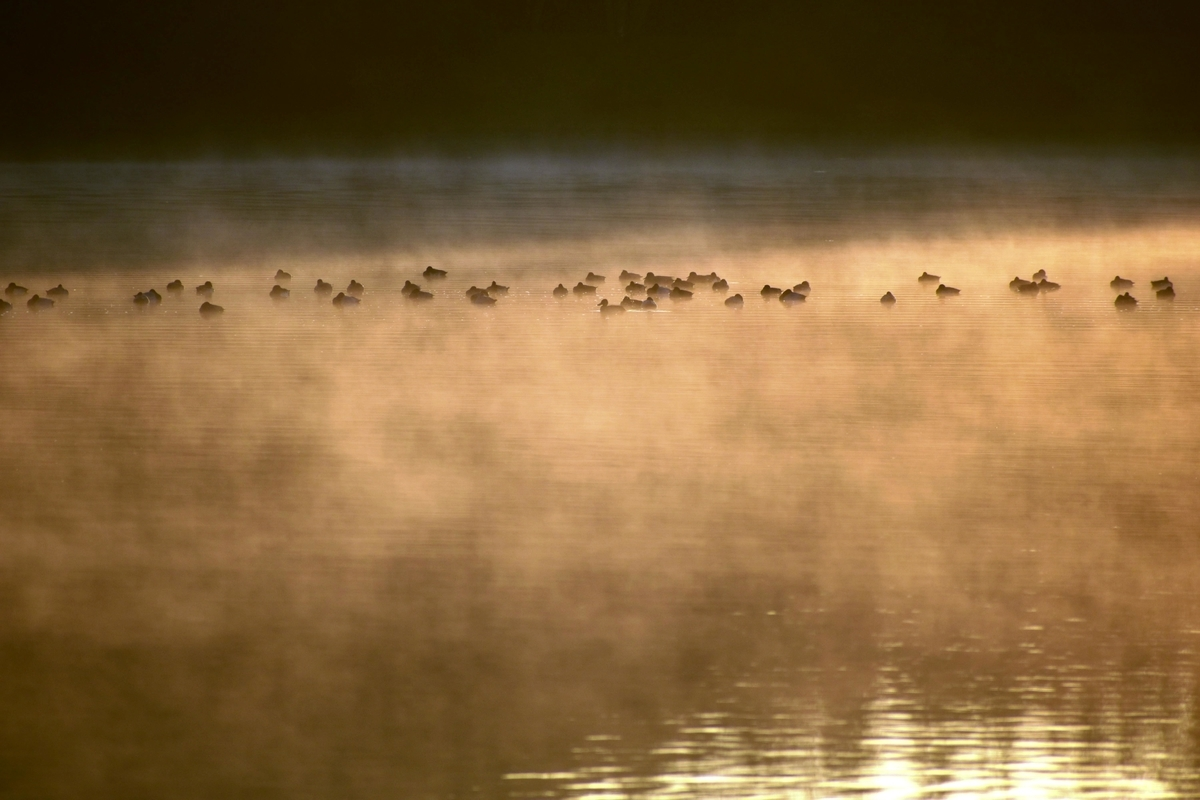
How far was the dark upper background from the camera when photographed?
2535mm

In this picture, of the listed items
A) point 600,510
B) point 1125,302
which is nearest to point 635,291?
point 600,510

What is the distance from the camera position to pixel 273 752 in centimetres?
81

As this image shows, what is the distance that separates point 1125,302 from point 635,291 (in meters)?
0.74

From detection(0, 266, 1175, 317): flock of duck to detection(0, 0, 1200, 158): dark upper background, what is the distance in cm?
85

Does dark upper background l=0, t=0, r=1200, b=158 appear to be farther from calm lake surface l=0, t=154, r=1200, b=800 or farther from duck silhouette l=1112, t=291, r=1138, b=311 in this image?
duck silhouette l=1112, t=291, r=1138, b=311

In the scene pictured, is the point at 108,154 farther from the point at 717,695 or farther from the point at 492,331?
the point at 717,695

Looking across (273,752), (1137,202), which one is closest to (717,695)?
(273,752)

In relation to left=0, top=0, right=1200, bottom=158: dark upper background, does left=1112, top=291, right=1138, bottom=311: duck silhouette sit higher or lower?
lower

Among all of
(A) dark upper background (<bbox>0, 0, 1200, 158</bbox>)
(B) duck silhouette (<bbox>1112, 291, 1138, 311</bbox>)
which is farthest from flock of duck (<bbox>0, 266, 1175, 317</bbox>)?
(A) dark upper background (<bbox>0, 0, 1200, 158</bbox>)

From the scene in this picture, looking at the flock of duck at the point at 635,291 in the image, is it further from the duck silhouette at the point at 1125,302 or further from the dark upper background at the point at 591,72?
the dark upper background at the point at 591,72

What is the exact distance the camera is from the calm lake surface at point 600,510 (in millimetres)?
822

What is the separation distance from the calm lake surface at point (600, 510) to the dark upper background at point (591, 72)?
551 mm

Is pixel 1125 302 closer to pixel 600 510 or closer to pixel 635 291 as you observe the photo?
pixel 635 291

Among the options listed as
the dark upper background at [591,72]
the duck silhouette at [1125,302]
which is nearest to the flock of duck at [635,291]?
the duck silhouette at [1125,302]
